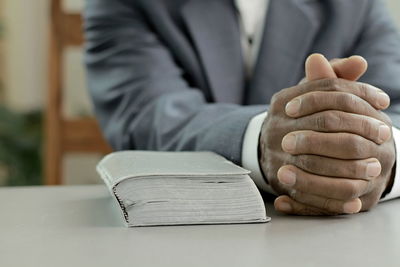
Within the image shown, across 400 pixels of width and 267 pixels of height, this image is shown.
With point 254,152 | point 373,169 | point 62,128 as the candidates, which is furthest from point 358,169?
point 62,128

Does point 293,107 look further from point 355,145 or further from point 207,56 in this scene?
point 207,56

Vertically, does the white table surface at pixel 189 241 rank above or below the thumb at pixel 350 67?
below

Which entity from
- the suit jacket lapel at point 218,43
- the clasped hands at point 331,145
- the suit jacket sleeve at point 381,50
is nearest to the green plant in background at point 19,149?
the suit jacket lapel at point 218,43

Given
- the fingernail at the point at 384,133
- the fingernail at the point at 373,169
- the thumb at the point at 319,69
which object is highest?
the thumb at the point at 319,69

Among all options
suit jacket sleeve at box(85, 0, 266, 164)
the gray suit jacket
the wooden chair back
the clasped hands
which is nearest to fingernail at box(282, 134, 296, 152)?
the clasped hands

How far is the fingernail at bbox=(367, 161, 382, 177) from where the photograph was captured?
25.6 inches

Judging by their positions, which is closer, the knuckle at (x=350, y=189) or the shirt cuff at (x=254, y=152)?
the knuckle at (x=350, y=189)

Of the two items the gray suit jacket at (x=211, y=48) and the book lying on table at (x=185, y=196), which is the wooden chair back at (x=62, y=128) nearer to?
the gray suit jacket at (x=211, y=48)

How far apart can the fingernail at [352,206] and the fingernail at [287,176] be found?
5cm

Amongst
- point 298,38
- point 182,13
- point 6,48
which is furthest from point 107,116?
point 6,48

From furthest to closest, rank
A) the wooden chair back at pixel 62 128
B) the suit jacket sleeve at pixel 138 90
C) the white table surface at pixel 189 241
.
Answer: the wooden chair back at pixel 62 128 < the suit jacket sleeve at pixel 138 90 < the white table surface at pixel 189 241

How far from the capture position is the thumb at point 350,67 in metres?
0.70

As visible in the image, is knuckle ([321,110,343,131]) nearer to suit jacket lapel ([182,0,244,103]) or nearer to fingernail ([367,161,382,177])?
fingernail ([367,161,382,177])

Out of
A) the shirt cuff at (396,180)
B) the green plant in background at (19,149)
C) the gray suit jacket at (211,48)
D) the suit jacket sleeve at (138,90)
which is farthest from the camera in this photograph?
the green plant in background at (19,149)
